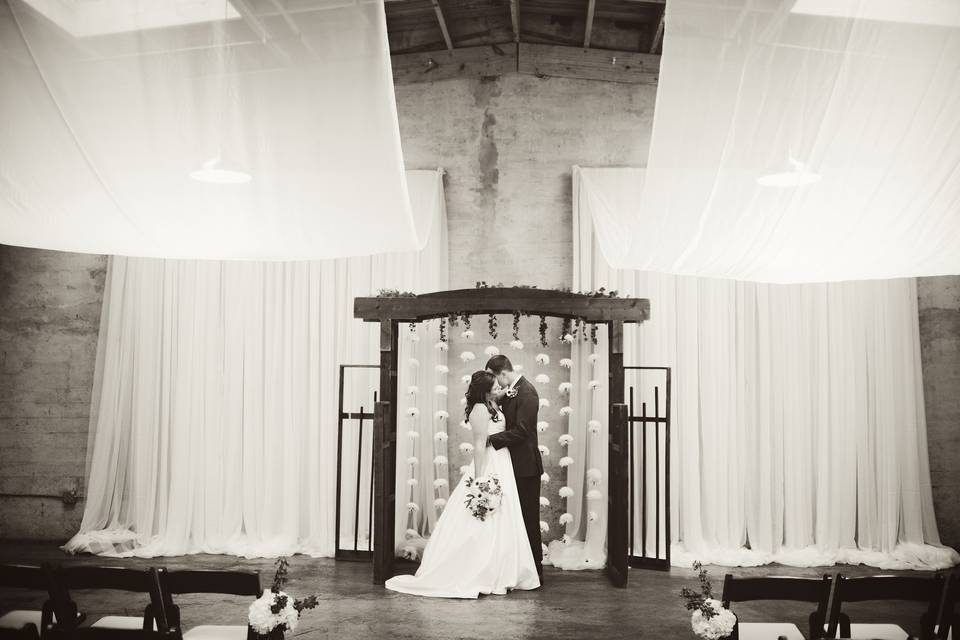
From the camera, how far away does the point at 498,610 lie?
229 inches

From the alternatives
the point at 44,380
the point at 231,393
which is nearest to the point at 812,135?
the point at 231,393

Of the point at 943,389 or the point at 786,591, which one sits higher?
the point at 943,389

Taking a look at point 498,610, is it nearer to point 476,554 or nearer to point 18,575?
point 476,554

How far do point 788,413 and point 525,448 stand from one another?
10.2 feet

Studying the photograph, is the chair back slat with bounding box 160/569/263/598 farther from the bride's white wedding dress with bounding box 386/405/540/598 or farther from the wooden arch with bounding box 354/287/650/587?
the wooden arch with bounding box 354/287/650/587

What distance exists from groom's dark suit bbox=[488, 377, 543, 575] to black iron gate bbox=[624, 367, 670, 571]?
1.11 meters

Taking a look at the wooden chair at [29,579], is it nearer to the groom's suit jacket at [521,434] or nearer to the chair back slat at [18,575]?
the chair back slat at [18,575]

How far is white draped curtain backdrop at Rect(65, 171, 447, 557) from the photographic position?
26.6 ft

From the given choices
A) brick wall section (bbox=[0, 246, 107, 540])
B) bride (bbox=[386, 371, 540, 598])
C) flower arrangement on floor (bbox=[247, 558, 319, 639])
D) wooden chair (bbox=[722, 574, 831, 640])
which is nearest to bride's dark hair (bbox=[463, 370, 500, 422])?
bride (bbox=[386, 371, 540, 598])

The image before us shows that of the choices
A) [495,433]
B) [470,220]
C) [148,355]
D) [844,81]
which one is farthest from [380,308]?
[844,81]

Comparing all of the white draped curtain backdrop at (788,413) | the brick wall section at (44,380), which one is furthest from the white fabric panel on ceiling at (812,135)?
the brick wall section at (44,380)

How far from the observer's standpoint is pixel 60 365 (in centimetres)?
871

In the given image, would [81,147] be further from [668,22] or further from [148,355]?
[148,355]

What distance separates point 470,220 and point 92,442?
490 centimetres
